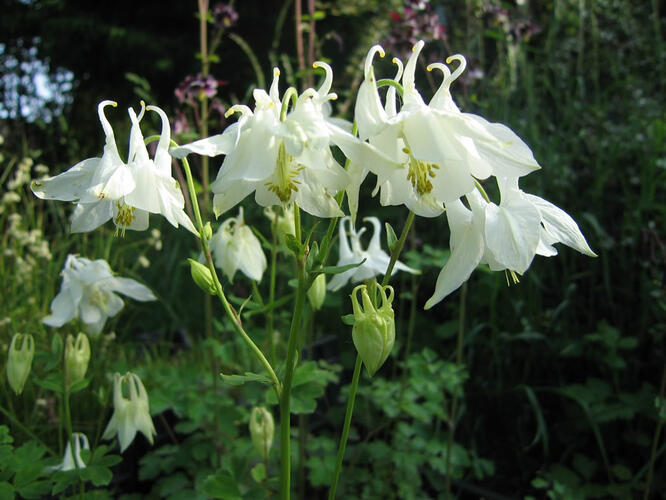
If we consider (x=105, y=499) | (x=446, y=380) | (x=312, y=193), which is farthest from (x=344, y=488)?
(x=312, y=193)

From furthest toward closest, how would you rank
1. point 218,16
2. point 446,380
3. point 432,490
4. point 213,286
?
point 218,16, point 432,490, point 446,380, point 213,286

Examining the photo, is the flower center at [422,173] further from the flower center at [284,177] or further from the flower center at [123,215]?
the flower center at [123,215]

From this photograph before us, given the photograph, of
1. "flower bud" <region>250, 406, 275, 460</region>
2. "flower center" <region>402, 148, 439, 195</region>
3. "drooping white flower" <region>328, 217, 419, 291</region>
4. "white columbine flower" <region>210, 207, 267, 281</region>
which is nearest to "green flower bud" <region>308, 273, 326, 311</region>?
"drooping white flower" <region>328, 217, 419, 291</region>

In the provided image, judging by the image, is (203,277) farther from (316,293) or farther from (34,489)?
(34,489)

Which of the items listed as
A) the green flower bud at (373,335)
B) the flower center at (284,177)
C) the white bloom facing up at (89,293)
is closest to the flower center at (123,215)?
the flower center at (284,177)

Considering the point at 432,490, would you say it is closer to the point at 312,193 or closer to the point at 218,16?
the point at 312,193

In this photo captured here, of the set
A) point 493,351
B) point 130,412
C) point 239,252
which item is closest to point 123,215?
point 239,252
